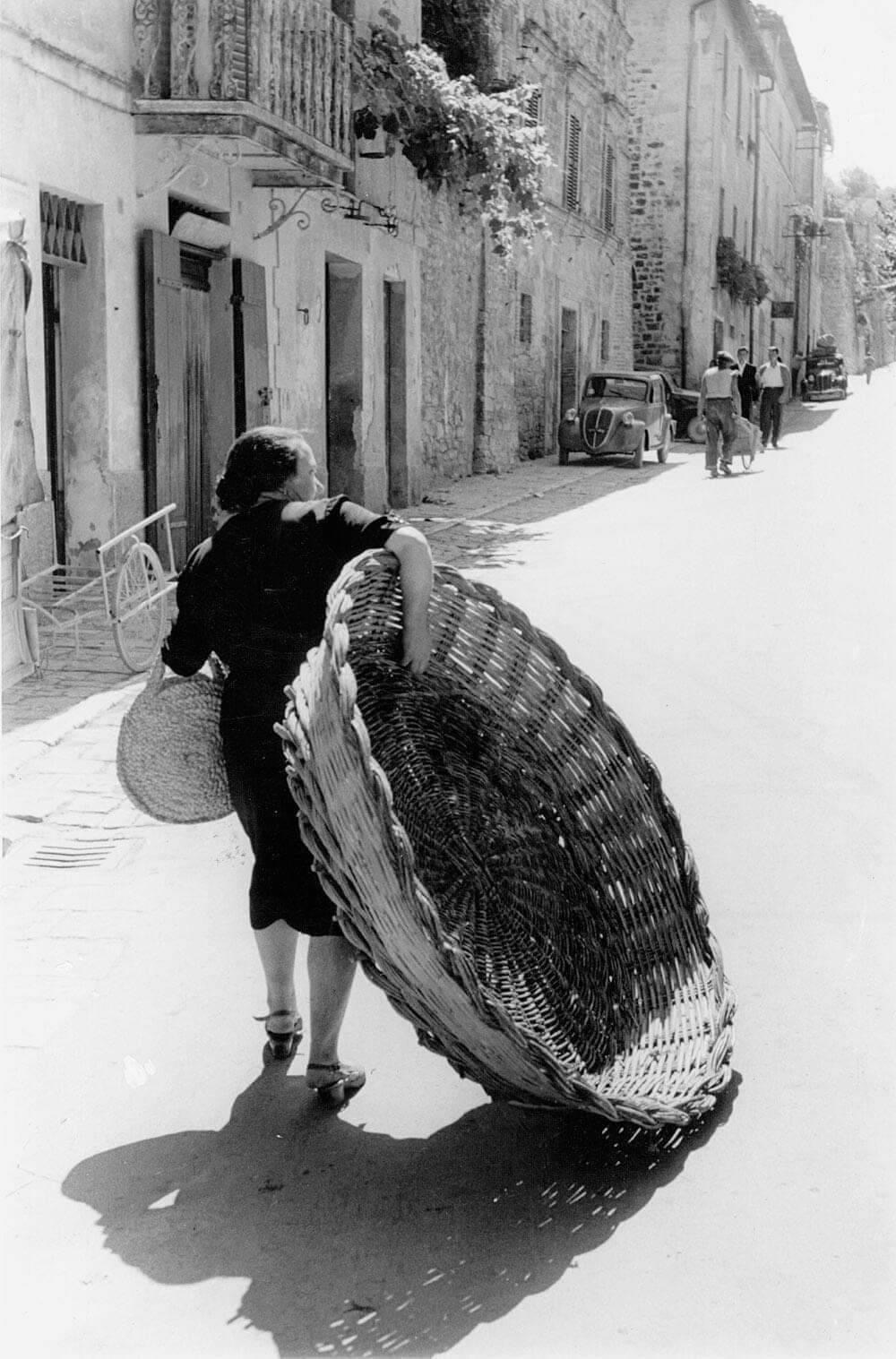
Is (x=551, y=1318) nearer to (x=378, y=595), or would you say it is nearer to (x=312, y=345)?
(x=378, y=595)

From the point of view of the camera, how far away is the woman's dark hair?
396 centimetres

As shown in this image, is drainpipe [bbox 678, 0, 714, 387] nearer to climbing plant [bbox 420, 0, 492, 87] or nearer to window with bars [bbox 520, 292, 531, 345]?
window with bars [bbox 520, 292, 531, 345]

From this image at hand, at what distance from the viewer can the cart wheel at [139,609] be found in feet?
28.8

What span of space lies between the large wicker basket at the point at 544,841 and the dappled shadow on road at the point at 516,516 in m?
8.24

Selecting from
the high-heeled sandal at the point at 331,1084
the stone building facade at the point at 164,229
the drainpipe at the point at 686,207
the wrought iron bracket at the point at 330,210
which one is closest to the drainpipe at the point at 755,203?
the drainpipe at the point at 686,207

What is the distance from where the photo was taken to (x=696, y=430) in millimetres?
31469

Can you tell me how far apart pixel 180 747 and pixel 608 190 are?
2969 centimetres

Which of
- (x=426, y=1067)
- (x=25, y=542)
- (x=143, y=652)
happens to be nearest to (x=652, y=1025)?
(x=426, y=1067)

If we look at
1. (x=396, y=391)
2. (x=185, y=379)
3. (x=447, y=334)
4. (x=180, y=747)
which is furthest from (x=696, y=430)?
(x=180, y=747)

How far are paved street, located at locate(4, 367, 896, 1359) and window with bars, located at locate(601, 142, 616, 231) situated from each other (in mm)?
26002

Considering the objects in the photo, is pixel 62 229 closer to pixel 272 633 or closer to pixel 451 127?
pixel 451 127

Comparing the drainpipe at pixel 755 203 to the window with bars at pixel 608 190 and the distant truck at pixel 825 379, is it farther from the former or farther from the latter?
the window with bars at pixel 608 190

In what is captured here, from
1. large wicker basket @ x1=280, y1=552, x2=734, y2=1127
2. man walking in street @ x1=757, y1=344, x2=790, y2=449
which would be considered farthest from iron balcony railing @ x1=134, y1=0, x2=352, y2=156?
man walking in street @ x1=757, y1=344, x2=790, y2=449

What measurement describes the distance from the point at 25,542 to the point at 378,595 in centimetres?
632
